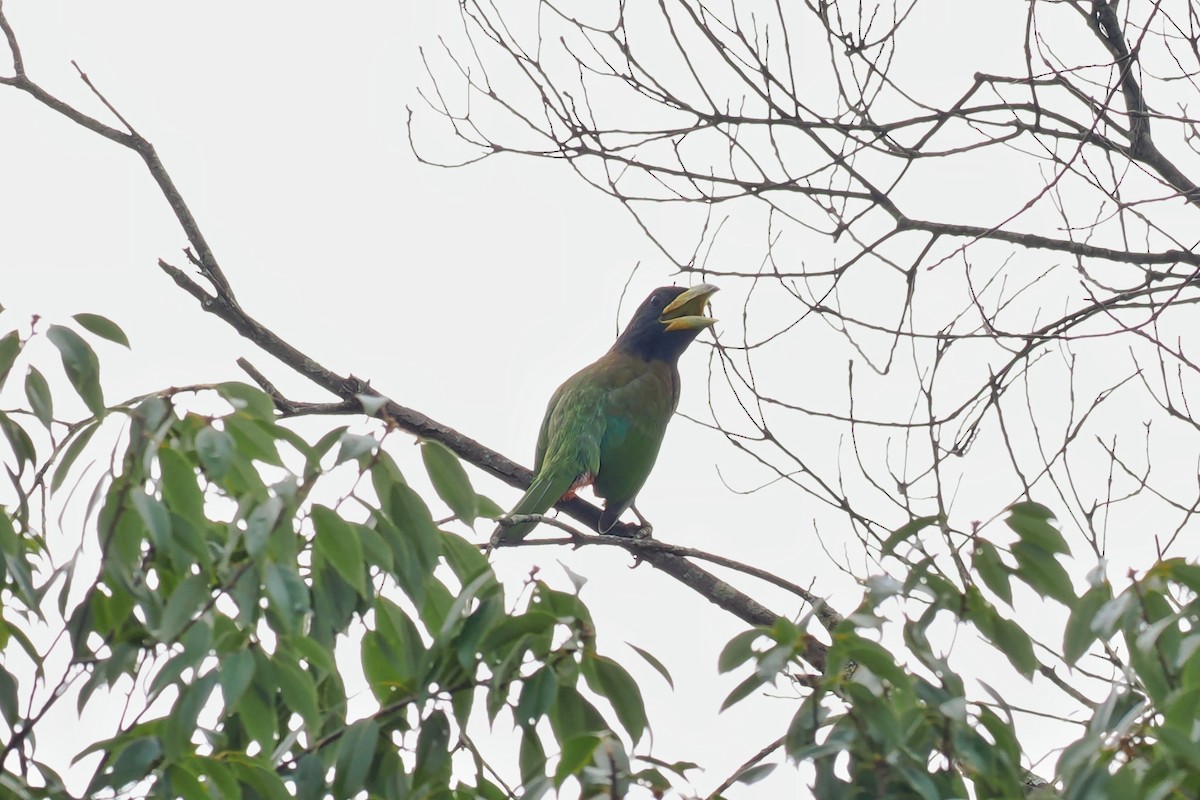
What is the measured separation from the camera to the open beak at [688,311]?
20.8 feet

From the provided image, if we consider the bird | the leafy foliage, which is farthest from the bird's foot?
the leafy foliage

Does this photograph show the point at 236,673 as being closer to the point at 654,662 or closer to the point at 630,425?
the point at 654,662

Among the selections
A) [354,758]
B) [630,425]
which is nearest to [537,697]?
[354,758]

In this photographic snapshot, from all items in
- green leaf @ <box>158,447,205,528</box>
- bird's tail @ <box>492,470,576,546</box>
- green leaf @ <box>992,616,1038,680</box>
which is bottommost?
green leaf @ <box>992,616,1038,680</box>

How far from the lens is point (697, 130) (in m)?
4.00

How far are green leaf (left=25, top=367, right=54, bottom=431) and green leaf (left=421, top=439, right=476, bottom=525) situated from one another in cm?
55

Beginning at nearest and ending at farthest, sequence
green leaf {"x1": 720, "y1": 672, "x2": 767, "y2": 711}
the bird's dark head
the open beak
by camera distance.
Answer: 1. green leaf {"x1": 720, "y1": 672, "x2": 767, "y2": 711}
2. the open beak
3. the bird's dark head

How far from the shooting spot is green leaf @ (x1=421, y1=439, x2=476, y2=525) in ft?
6.39

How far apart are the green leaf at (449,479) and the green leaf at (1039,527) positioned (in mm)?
775

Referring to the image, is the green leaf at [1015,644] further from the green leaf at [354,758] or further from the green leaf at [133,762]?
the green leaf at [133,762]

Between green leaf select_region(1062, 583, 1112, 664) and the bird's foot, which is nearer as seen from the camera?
green leaf select_region(1062, 583, 1112, 664)

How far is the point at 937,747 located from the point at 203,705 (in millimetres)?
943

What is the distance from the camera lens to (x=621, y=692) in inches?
69.4

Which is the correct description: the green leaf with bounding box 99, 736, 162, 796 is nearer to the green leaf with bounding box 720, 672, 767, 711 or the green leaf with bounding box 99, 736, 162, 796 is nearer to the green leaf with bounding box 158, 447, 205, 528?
the green leaf with bounding box 158, 447, 205, 528
